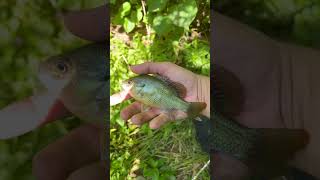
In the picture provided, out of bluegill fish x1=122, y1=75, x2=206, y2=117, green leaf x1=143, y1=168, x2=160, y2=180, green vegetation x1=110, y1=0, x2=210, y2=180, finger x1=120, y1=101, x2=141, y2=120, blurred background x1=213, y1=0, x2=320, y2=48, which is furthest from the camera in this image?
green leaf x1=143, y1=168, x2=160, y2=180

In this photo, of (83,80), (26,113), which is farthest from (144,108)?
(26,113)

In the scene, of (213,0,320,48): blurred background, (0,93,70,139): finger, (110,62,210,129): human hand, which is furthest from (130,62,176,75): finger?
(0,93,70,139): finger

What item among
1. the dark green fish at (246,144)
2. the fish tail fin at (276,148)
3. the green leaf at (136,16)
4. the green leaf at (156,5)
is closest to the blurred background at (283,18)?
the dark green fish at (246,144)

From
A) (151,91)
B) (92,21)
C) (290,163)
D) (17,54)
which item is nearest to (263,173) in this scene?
(290,163)

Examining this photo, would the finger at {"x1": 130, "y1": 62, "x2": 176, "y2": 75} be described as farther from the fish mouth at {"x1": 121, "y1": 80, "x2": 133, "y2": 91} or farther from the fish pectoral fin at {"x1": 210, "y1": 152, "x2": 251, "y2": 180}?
the fish pectoral fin at {"x1": 210, "y1": 152, "x2": 251, "y2": 180}

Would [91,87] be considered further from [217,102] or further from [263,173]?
[263,173]
